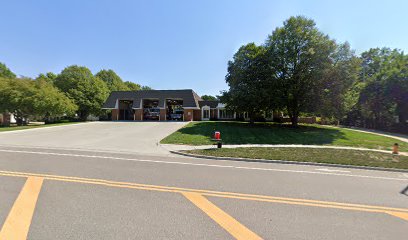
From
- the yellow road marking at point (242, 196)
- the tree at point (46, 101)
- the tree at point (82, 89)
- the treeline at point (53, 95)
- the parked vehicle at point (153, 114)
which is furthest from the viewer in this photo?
the tree at point (82, 89)

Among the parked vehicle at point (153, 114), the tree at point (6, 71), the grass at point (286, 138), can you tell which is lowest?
the grass at point (286, 138)

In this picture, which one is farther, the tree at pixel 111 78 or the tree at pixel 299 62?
the tree at pixel 111 78

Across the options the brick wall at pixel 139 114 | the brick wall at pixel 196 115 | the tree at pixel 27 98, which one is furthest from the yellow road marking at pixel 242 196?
the brick wall at pixel 139 114

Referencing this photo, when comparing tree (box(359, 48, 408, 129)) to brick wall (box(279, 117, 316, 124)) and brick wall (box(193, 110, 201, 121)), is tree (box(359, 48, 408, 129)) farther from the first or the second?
brick wall (box(193, 110, 201, 121))

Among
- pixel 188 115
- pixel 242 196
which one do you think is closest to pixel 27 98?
pixel 188 115

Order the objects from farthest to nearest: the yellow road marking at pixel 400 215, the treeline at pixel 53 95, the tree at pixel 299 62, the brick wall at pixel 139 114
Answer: the brick wall at pixel 139 114
the treeline at pixel 53 95
the tree at pixel 299 62
the yellow road marking at pixel 400 215

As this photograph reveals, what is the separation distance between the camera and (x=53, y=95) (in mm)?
36062

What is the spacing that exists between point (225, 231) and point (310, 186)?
12.8 feet

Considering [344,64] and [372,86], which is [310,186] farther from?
[372,86]

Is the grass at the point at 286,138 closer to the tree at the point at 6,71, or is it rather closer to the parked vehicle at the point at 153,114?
→ the parked vehicle at the point at 153,114

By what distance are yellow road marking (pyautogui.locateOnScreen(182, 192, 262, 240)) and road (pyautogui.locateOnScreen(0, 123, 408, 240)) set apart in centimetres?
2

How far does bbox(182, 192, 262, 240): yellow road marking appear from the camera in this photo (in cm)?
353

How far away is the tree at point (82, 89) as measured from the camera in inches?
1809

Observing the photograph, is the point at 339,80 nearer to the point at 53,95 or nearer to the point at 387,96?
the point at 387,96
